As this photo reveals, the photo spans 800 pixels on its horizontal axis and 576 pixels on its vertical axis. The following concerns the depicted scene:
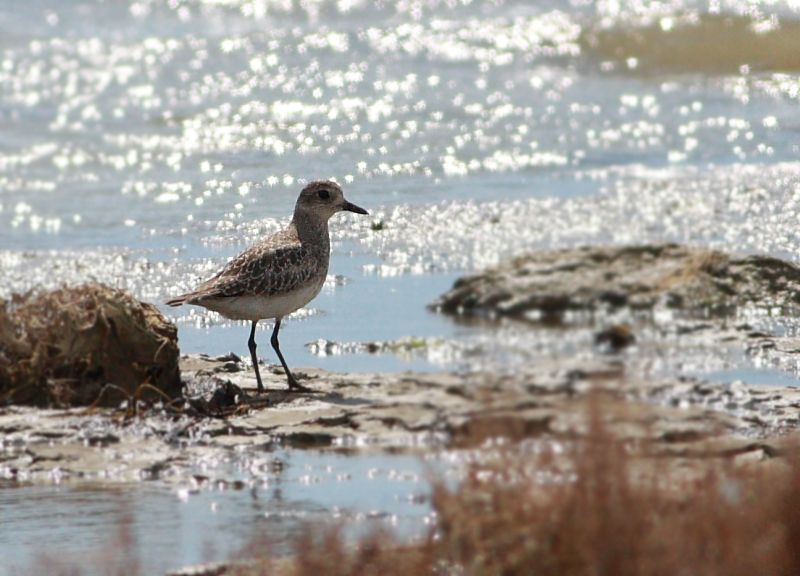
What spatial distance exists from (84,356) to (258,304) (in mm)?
1460

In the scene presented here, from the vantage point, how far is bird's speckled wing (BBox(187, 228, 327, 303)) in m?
11.3

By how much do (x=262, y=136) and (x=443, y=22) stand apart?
7837mm

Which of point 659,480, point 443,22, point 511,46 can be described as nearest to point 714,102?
point 511,46

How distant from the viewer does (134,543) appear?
754cm

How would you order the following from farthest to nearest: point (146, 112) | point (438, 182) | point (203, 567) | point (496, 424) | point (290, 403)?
point (146, 112), point (438, 182), point (290, 403), point (203, 567), point (496, 424)

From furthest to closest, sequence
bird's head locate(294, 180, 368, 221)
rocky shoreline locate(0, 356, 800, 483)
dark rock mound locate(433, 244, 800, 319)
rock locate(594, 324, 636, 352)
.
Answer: bird's head locate(294, 180, 368, 221), dark rock mound locate(433, 244, 800, 319), rocky shoreline locate(0, 356, 800, 483), rock locate(594, 324, 636, 352)

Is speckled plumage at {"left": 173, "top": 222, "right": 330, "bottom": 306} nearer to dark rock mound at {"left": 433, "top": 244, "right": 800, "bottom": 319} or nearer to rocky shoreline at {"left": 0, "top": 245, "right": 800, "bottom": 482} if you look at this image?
rocky shoreline at {"left": 0, "top": 245, "right": 800, "bottom": 482}

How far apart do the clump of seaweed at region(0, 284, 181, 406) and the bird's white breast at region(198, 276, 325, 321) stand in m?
0.84

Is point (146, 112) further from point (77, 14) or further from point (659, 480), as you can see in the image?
point (659, 480)

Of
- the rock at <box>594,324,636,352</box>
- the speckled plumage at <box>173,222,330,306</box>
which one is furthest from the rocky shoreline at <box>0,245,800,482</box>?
the speckled plumage at <box>173,222,330,306</box>

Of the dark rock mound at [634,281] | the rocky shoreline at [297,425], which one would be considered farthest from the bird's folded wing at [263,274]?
the dark rock mound at [634,281]

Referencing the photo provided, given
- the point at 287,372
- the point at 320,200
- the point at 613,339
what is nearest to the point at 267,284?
the point at 287,372

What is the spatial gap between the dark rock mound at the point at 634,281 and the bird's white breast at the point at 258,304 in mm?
1085

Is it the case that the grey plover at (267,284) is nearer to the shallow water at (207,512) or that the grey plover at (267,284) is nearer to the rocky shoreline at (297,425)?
the rocky shoreline at (297,425)
